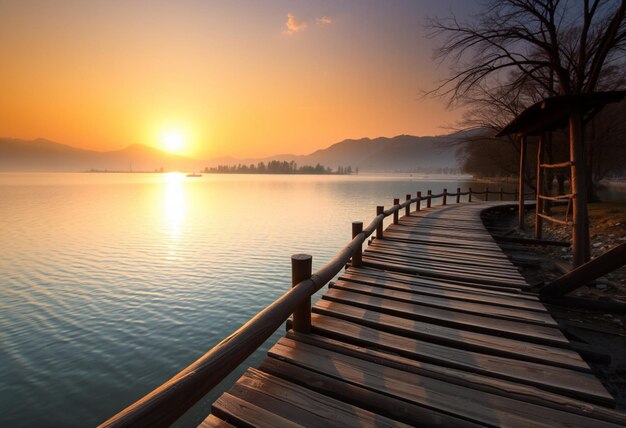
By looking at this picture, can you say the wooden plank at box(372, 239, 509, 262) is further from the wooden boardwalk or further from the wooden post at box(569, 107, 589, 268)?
the wooden boardwalk

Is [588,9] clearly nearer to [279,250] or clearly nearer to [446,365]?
[446,365]

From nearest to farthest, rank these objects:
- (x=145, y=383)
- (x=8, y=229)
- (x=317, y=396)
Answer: (x=317, y=396)
(x=145, y=383)
(x=8, y=229)

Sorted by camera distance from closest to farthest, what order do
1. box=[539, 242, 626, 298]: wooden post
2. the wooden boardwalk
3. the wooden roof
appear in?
1. the wooden boardwalk
2. box=[539, 242, 626, 298]: wooden post
3. the wooden roof

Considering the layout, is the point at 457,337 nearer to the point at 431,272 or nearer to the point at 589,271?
the point at 431,272

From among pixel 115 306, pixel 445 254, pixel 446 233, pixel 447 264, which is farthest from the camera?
pixel 446 233

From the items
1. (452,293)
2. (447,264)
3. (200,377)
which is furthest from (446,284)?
(200,377)

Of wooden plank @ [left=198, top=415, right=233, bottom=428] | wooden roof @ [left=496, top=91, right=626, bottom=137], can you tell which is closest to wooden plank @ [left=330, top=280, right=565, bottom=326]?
wooden plank @ [left=198, top=415, right=233, bottom=428]

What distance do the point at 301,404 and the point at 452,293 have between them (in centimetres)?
376

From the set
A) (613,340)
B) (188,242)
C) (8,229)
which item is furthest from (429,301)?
(8,229)

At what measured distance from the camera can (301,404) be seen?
2.69 m

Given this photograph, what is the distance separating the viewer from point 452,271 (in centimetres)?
668

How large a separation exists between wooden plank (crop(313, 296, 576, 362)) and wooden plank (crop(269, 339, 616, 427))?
85cm

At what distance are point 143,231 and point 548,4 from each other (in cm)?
2799

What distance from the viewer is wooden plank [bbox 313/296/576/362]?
3420 mm
